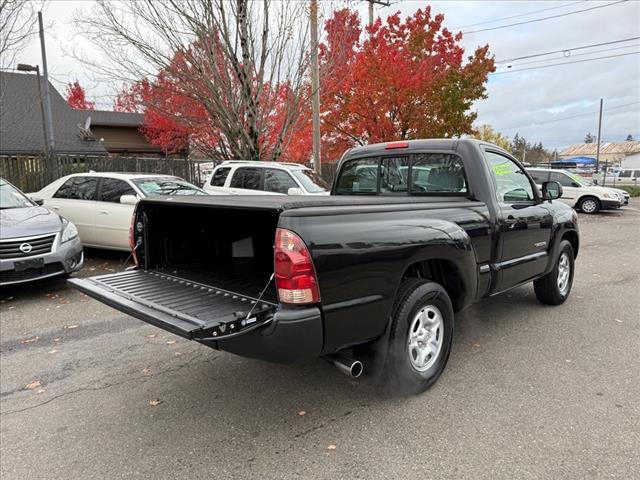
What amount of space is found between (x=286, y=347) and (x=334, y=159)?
17.3 metres

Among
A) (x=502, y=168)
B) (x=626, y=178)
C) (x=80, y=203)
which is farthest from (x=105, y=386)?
(x=626, y=178)

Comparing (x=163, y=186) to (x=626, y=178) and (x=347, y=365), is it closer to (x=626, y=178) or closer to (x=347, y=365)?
(x=347, y=365)

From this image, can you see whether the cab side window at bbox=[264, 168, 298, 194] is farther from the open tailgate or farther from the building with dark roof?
the building with dark roof

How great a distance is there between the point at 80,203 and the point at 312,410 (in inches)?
272

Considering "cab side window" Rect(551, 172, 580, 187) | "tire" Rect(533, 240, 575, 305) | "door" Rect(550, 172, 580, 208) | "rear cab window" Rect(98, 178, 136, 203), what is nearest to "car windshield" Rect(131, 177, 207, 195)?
"rear cab window" Rect(98, 178, 136, 203)

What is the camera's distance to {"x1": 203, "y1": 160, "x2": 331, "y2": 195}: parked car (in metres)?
9.84

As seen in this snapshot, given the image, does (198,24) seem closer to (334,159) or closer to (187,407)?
(187,407)

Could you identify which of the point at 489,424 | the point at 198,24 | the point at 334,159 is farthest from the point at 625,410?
the point at 334,159

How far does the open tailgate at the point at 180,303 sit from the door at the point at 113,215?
4.39 meters

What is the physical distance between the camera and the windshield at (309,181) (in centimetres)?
976

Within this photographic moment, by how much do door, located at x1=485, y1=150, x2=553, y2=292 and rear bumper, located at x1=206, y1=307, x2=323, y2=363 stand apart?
233 cm

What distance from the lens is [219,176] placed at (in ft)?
34.9

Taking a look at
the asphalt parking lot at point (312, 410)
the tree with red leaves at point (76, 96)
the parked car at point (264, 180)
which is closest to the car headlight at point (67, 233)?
the asphalt parking lot at point (312, 410)

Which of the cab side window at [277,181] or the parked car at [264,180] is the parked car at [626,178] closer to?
the parked car at [264,180]
